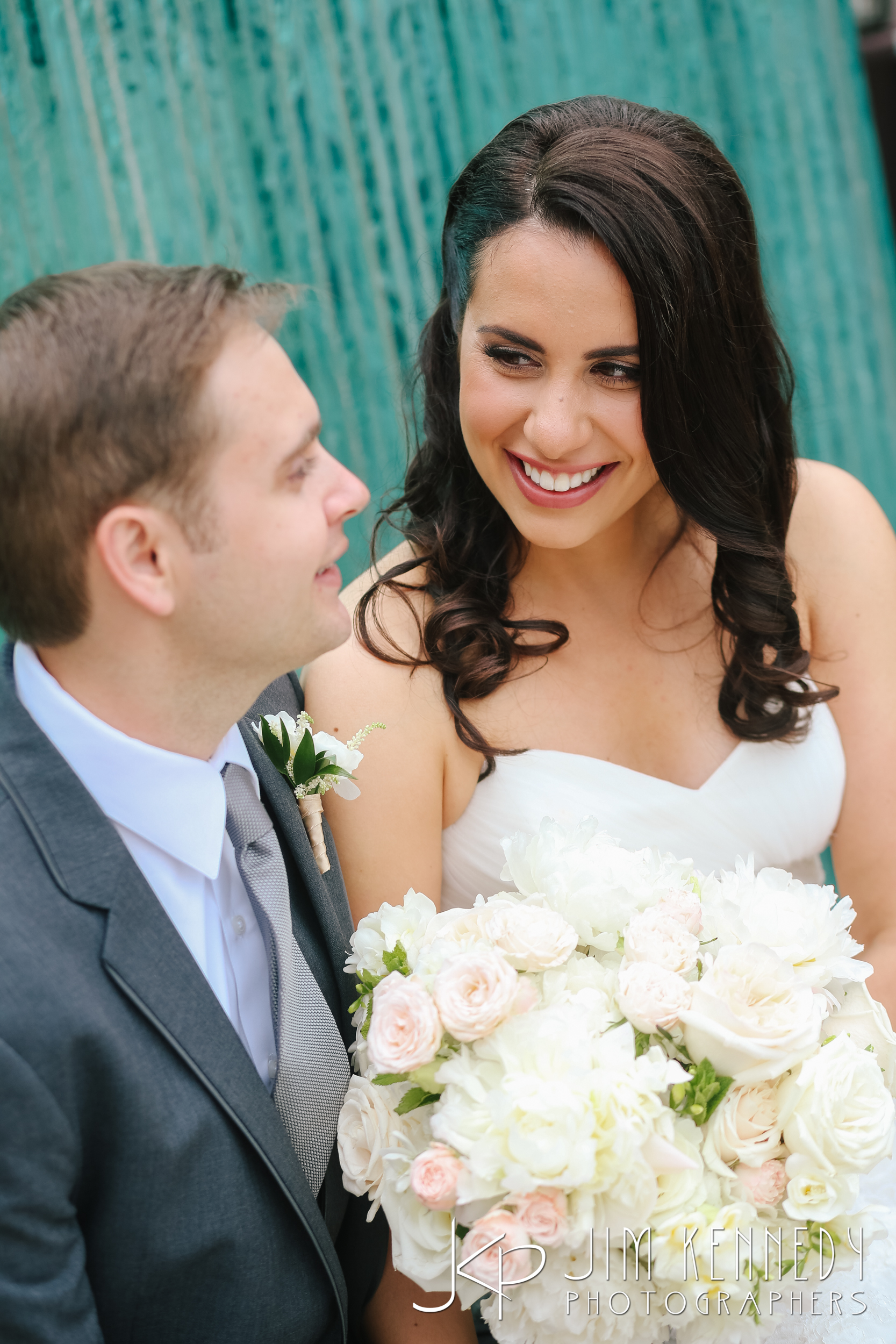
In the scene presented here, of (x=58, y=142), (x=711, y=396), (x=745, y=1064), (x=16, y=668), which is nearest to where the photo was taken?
(x=745, y=1064)

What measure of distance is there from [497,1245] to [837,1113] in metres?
0.46

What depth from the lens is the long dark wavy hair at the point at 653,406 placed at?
6.57 ft

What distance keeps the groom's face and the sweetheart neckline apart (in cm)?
92

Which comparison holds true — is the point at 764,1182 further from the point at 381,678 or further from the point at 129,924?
the point at 381,678

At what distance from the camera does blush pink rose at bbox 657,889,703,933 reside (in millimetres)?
1564

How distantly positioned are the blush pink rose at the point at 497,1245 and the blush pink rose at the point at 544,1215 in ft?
0.04

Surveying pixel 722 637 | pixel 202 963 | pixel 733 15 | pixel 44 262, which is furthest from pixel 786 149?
pixel 202 963

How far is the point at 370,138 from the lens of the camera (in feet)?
10.5

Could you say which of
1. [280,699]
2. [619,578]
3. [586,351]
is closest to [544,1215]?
[280,699]

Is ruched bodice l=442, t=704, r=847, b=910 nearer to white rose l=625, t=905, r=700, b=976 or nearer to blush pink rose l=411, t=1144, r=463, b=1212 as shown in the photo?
white rose l=625, t=905, r=700, b=976

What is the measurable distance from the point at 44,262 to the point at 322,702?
150cm

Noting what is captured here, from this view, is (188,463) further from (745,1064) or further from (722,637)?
(722,637)

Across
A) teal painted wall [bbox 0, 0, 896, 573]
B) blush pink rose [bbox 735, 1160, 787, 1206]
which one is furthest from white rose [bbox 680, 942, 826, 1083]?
teal painted wall [bbox 0, 0, 896, 573]

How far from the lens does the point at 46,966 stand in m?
1.31
